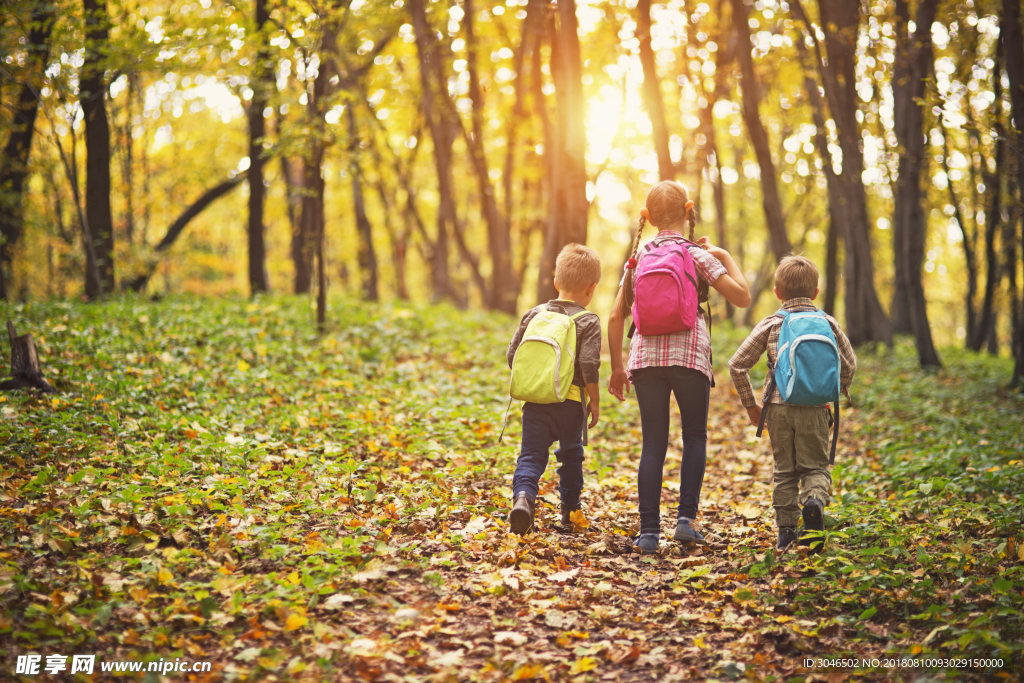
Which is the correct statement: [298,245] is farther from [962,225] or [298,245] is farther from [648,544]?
[962,225]

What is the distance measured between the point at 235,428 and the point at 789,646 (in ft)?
15.1

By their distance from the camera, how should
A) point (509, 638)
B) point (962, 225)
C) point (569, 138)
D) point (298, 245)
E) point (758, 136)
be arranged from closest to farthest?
point (509, 638)
point (569, 138)
point (758, 136)
point (962, 225)
point (298, 245)

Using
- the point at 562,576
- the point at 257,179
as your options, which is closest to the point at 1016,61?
the point at 562,576

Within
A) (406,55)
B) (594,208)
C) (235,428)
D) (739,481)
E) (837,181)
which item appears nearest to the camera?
(235,428)

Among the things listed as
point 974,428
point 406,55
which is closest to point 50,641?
point 974,428

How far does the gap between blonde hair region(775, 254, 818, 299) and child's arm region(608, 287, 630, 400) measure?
3.28ft

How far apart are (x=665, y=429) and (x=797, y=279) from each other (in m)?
1.27

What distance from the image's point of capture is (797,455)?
13.7ft

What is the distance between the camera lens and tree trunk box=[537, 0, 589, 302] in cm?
823

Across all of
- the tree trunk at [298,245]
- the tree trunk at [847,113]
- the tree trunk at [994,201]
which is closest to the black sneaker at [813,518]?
the tree trunk at [298,245]

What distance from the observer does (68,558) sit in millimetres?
3455

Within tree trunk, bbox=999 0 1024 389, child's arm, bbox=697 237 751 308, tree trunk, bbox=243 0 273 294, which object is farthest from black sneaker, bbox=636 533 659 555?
tree trunk, bbox=243 0 273 294

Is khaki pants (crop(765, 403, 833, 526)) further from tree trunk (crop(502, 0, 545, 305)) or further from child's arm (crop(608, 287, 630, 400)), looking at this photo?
tree trunk (crop(502, 0, 545, 305))

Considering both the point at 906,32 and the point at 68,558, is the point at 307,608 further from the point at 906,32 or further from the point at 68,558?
Result: the point at 906,32
